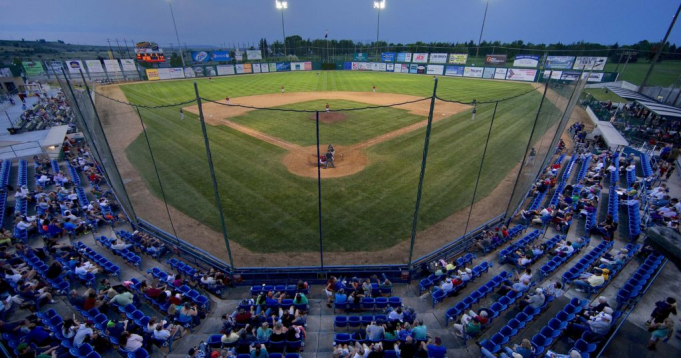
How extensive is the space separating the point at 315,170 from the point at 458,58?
54.8 meters

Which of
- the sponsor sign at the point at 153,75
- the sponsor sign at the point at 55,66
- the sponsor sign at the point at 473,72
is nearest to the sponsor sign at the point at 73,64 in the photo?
the sponsor sign at the point at 55,66

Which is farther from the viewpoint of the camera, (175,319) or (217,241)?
(217,241)

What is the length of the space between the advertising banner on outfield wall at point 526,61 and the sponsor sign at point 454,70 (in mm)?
9163

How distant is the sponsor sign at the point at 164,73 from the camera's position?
53406 millimetres

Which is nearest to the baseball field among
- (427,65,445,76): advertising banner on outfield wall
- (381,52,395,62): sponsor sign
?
(427,65,445,76): advertising banner on outfield wall

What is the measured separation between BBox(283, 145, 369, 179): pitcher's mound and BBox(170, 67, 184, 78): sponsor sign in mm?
46696

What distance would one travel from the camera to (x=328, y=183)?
15656 mm

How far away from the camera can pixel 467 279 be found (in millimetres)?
9203

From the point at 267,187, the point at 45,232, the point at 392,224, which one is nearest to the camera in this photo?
the point at 45,232

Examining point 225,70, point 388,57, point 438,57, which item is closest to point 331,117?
point 225,70

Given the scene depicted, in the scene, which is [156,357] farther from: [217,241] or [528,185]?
[528,185]

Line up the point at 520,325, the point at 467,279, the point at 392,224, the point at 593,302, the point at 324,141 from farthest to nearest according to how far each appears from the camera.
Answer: the point at 324,141 → the point at 392,224 → the point at 467,279 → the point at 593,302 → the point at 520,325

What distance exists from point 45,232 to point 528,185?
64.3 ft

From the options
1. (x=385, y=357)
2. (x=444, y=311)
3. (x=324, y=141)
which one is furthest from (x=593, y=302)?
(x=324, y=141)
